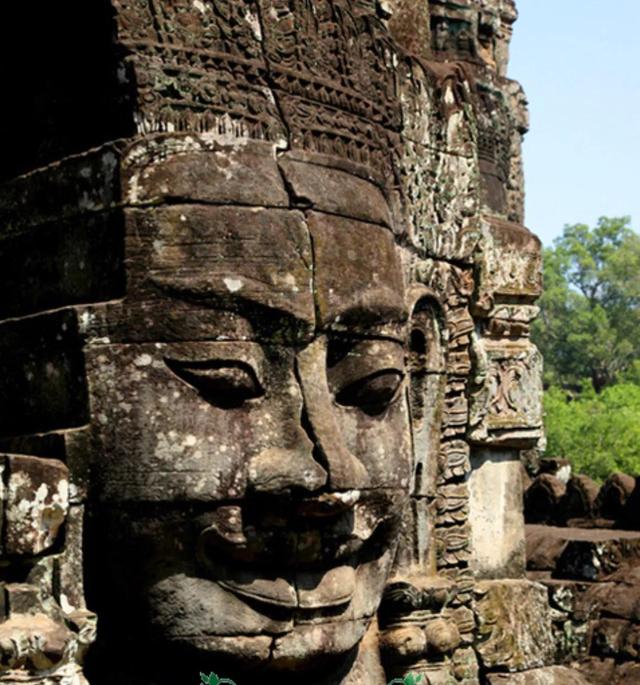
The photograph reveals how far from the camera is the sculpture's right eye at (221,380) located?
5.19 m

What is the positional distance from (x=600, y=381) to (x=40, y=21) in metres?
48.9

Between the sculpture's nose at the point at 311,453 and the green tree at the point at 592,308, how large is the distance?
1758 inches

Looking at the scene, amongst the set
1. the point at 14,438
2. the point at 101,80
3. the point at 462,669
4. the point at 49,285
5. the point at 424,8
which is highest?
the point at 424,8

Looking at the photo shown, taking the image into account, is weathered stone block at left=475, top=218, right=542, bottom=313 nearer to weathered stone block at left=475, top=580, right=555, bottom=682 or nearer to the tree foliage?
weathered stone block at left=475, top=580, right=555, bottom=682

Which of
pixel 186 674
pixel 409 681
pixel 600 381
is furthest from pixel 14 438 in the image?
pixel 600 381

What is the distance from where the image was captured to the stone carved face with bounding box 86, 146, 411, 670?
515 centimetres

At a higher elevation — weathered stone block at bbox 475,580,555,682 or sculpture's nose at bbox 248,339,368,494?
sculpture's nose at bbox 248,339,368,494

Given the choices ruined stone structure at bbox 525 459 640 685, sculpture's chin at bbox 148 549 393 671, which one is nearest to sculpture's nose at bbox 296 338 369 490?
sculpture's chin at bbox 148 549 393 671

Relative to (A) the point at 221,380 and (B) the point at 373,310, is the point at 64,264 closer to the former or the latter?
(A) the point at 221,380

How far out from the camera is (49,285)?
17.7 ft

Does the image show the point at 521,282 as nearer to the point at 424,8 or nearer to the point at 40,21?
the point at 424,8

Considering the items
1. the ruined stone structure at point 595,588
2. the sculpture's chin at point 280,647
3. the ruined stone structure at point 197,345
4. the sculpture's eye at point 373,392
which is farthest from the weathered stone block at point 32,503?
the ruined stone structure at point 595,588

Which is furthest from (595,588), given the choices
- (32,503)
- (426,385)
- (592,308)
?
(592,308)

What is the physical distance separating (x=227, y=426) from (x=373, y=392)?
646 mm
